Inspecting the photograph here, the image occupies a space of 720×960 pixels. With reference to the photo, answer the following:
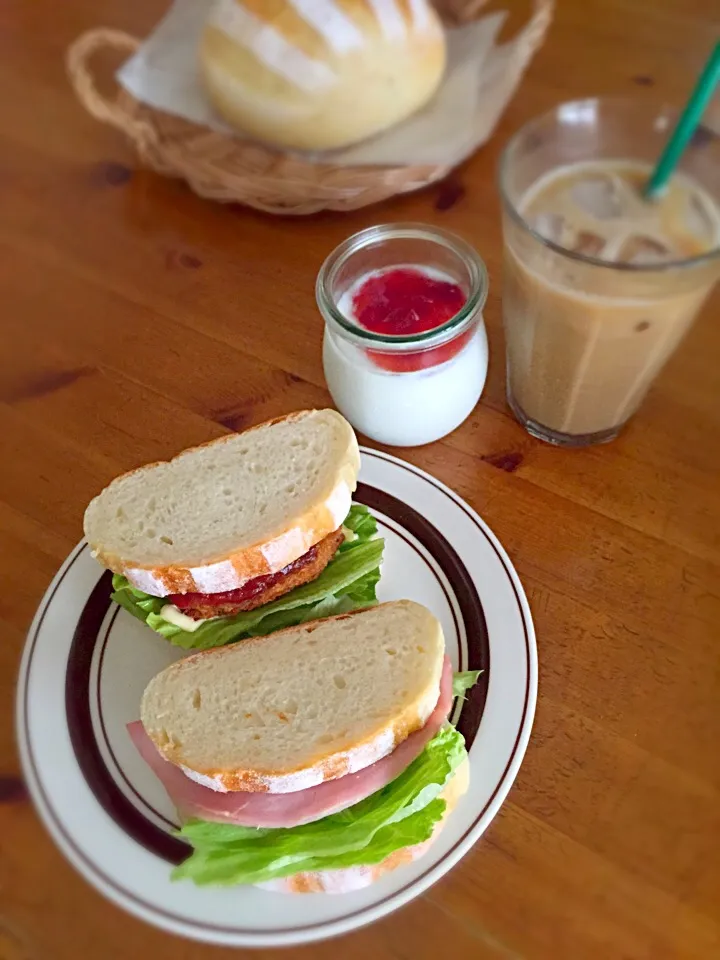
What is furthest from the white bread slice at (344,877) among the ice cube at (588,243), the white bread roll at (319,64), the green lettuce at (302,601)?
the white bread roll at (319,64)

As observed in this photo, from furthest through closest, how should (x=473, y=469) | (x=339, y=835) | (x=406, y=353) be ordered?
1. (x=473, y=469)
2. (x=406, y=353)
3. (x=339, y=835)

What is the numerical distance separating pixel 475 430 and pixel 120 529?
0.55 m

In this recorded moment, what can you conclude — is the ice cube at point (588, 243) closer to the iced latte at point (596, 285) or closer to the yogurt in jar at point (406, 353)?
the iced latte at point (596, 285)

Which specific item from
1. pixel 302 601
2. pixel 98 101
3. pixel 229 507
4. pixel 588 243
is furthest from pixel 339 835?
pixel 98 101

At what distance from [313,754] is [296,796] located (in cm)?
5

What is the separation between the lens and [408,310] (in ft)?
3.60

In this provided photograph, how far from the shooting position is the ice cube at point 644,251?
105 centimetres

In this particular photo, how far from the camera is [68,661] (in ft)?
3.32

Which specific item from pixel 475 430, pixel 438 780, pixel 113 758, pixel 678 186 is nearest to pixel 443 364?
pixel 475 430

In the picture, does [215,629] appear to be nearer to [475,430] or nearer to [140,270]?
[475,430]

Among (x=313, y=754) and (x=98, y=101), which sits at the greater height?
(x=98, y=101)

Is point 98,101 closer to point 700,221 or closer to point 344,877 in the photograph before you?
point 700,221

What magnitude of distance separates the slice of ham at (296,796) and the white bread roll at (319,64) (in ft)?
3.56

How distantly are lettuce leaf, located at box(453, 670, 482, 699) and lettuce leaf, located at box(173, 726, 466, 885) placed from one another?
0.08 metres
